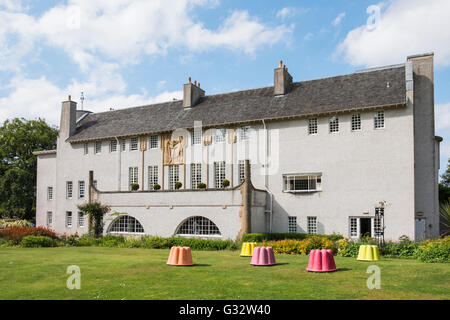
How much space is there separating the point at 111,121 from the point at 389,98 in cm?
2584

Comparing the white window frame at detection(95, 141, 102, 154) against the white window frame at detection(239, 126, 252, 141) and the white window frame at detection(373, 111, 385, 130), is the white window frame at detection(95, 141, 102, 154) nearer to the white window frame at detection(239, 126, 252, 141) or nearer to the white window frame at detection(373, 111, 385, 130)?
the white window frame at detection(239, 126, 252, 141)

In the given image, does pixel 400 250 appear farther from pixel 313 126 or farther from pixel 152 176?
pixel 152 176

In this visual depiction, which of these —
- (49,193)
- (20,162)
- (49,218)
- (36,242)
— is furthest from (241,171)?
(20,162)

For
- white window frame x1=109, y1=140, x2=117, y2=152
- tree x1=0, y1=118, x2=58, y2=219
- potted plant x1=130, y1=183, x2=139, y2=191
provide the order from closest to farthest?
potted plant x1=130, y1=183, x2=139, y2=191, white window frame x1=109, y1=140, x2=117, y2=152, tree x1=0, y1=118, x2=58, y2=219

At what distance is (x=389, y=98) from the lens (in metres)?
27.9

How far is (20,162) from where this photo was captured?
55.3 metres

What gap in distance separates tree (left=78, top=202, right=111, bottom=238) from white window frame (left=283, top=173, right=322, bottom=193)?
14.4m

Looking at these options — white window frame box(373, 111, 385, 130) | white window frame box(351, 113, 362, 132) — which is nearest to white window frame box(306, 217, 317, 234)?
white window frame box(351, 113, 362, 132)

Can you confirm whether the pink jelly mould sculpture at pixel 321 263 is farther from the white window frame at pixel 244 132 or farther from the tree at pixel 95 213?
the tree at pixel 95 213

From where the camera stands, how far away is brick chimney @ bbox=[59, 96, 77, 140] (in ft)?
139

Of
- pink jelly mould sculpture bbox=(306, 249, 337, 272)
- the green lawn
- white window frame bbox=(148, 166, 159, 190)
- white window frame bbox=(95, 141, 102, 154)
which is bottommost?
the green lawn

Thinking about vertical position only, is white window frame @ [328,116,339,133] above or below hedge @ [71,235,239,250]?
above

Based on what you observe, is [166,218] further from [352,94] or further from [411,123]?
[411,123]
